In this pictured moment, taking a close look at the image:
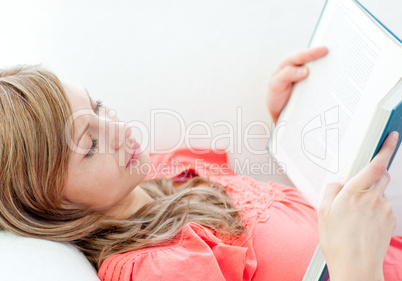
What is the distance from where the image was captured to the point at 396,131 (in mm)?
568

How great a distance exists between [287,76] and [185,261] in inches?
19.0

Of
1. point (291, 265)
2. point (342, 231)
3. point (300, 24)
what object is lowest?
point (291, 265)

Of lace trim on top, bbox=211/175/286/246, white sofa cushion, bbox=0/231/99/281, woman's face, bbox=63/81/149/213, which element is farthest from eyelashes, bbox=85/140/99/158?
lace trim on top, bbox=211/175/286/246

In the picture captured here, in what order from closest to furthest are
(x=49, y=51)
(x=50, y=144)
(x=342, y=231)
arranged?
(x=342, y=231), (x=50, y=144), (x=49, y=51)

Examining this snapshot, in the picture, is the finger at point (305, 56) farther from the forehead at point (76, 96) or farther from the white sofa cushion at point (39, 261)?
the white sofa cushion at point (39, 261)

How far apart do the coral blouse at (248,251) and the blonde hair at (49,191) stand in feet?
0.09

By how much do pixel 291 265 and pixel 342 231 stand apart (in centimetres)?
21

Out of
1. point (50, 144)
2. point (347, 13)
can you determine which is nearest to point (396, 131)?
point (347, 13)

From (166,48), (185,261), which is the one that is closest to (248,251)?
(185,261)

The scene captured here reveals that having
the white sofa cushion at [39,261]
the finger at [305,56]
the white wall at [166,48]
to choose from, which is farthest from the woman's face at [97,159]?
the finger at [305,56]

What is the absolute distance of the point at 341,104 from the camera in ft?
2.47

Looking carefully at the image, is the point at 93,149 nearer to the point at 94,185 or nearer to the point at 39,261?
the point at 94,185

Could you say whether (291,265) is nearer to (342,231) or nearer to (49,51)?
(342,231)

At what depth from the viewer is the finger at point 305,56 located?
0.84 m
